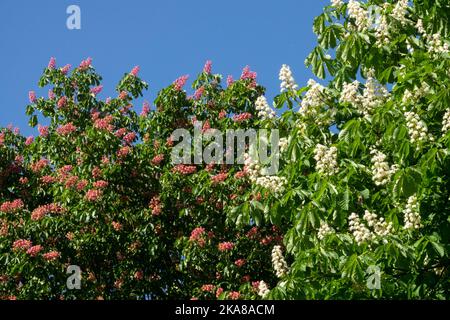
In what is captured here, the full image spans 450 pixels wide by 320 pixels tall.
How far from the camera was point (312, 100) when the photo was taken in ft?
27.8

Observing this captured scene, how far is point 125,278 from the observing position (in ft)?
42.4

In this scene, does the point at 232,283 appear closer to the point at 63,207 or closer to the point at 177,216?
the point at 177,216

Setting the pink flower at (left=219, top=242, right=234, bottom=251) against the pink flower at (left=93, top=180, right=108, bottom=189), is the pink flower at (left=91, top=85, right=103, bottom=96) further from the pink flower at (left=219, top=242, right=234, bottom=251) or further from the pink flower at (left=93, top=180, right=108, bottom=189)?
the pink flower at (left=219, top=242, right=234, bottom=251)

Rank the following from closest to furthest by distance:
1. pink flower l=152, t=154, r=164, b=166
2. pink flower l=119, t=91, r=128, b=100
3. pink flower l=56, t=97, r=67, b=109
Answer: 1. pink flower l=152, t=154, r=164, b=166
2. pink flower l=56, t=97, r=67, b=109
3. pink flower l=119, t=91, r=128, b=100

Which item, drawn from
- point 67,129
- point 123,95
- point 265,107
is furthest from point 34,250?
point 265,107

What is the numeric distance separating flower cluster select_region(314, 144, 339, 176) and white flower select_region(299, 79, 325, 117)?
0.95 meters

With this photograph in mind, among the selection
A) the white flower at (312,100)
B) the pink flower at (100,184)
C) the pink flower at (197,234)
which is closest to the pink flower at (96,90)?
the pink flower at (100,184)

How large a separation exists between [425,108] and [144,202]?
6382 millimetres

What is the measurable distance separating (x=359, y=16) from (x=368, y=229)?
7.43 ft

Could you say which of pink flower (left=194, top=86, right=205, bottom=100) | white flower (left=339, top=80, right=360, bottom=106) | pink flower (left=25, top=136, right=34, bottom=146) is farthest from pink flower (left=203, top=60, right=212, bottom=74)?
white flower (left=339, top=80, right=360, bottom=106)

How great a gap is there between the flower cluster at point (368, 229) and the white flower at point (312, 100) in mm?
1454

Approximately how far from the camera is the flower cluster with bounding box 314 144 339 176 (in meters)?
7.56

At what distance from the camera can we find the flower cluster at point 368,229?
732 cm
